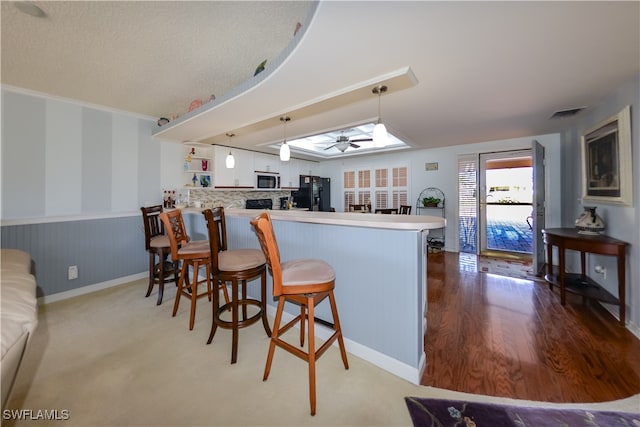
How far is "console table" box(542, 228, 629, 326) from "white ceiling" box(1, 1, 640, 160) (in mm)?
1457

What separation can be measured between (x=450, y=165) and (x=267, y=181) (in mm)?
4010

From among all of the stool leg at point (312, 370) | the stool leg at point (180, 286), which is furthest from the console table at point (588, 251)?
the stool leg at point (180, 286)

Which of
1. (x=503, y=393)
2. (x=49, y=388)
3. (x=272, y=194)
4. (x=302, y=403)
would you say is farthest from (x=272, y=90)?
(x=272, y=194)

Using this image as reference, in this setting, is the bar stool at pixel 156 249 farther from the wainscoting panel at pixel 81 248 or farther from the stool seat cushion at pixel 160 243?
the wainscoting panel at pixel 81 248

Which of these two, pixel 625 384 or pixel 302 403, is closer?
pixel 302 403

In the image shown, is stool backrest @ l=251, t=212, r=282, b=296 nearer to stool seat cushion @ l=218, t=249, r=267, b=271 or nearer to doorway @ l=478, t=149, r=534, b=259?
stool seat cushion @ l=218, t=249, r=267, b=271

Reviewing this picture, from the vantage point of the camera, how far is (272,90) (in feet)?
6.73

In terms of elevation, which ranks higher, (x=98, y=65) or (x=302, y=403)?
(x=98, y=65)

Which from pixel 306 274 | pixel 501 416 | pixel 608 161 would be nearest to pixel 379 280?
pixel 306 274

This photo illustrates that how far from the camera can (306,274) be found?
4.51 ft

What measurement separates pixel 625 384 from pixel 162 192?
5.11m

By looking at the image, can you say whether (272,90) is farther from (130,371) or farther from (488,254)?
(488,254)

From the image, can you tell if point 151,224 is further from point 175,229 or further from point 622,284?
point 622,284

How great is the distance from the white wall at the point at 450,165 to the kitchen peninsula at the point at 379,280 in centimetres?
389
